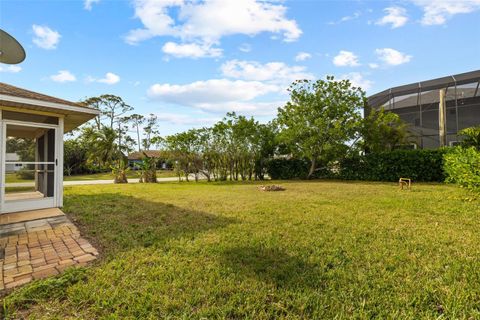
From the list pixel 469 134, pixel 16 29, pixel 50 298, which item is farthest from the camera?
pixel 469 134

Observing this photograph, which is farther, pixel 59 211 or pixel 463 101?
pixel 463 101

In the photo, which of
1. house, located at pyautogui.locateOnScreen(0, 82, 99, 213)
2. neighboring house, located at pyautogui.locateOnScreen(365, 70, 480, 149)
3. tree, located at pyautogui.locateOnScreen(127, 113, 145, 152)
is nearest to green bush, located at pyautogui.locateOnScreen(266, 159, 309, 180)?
neighboring house, located at pyautogui.locateOnScreen(365, 70, 480, 149)

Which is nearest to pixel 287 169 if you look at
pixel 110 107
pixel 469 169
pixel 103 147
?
pixel 469 169

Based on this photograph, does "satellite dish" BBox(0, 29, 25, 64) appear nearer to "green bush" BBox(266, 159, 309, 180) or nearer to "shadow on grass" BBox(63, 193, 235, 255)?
"shadow on grass" BBox(63, 193, 235, 255)

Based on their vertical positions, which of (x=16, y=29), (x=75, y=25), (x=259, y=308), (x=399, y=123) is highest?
(x=75, y=25)

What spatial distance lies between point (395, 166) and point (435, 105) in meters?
8.07

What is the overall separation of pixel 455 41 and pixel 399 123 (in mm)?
8919

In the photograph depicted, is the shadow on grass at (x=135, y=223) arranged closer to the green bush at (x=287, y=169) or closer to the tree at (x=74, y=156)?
the green bush at (x=287, y=169)

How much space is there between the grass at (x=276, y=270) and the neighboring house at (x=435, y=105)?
15.1 meters

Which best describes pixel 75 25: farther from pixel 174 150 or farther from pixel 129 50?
pixel 174 150

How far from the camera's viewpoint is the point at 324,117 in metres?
13.6

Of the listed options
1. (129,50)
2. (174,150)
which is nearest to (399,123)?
(174,150)

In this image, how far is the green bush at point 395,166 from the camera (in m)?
11.8

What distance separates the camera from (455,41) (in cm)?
798
